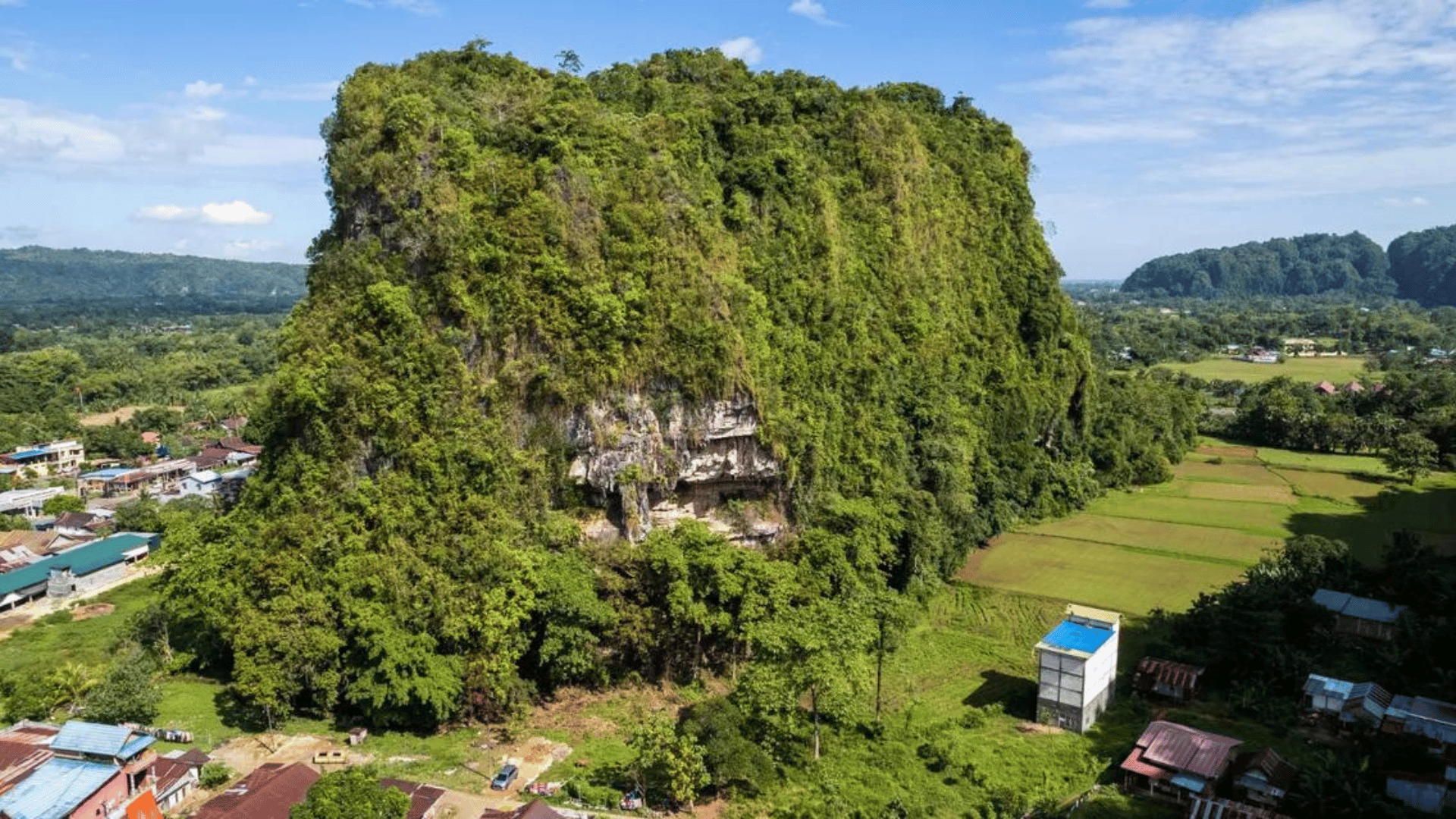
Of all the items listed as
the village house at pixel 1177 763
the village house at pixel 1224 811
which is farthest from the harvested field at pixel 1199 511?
the village house at pixel 1224 811

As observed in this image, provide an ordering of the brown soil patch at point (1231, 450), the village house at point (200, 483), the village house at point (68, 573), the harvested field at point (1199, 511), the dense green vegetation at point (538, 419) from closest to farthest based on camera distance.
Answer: the dense green vegetation at point (538, 419)
the village house at point (68, 573)
the harvested field at point (1199, 511)
the village house at point (200, 483)
the brown soil patch at point (1231, 450)

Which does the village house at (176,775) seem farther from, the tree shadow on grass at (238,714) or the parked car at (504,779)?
the parked car at (504,779)

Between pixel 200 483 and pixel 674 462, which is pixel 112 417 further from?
pixel 674 462

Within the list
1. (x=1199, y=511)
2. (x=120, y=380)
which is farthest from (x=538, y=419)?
(x=120, y=380)

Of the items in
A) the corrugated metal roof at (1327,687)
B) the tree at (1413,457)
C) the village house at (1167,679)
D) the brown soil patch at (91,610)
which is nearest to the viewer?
the corrugated metal roof at (1327,687)

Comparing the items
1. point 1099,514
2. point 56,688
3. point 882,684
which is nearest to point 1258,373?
point 1099,514

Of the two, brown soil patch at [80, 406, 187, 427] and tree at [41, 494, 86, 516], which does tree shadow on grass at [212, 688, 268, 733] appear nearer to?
tree at [41, 494, 86, 516]
